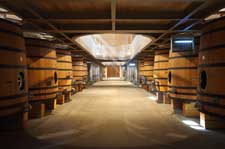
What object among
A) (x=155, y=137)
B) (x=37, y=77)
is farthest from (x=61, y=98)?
(x=155, y=137)

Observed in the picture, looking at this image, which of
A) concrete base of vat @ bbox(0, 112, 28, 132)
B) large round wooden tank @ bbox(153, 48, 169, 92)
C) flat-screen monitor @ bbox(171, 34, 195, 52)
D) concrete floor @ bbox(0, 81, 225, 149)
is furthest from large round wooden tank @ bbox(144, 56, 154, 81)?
concrete base of vat @ bbox(0, 112, 28, 132)

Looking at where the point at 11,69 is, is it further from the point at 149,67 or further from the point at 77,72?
the point at 149,67

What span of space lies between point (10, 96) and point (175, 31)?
495 cm

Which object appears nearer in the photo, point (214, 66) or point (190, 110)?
point (214, 66)

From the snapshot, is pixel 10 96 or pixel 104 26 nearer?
pixel 10 96

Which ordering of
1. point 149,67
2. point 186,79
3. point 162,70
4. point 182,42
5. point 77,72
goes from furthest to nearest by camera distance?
1. point 149,67
2. point 77,72
3. point 162,70
4. point 186,79
5. point 182,42

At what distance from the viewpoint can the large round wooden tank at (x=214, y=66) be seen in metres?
4.30

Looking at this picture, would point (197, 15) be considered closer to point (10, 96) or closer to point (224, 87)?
point (224, 87)

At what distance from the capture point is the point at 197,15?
534 centimetres

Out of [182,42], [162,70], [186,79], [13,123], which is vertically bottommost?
[13,123]

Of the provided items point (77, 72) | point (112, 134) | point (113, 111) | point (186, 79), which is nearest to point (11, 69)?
point (112, 134)

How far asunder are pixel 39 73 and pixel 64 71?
341 cm

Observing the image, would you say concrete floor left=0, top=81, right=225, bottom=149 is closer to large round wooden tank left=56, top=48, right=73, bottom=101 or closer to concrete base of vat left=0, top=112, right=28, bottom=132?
concrete base of vat left=0, top=112, right=28, bottom=132

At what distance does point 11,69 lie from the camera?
4.51 metres
